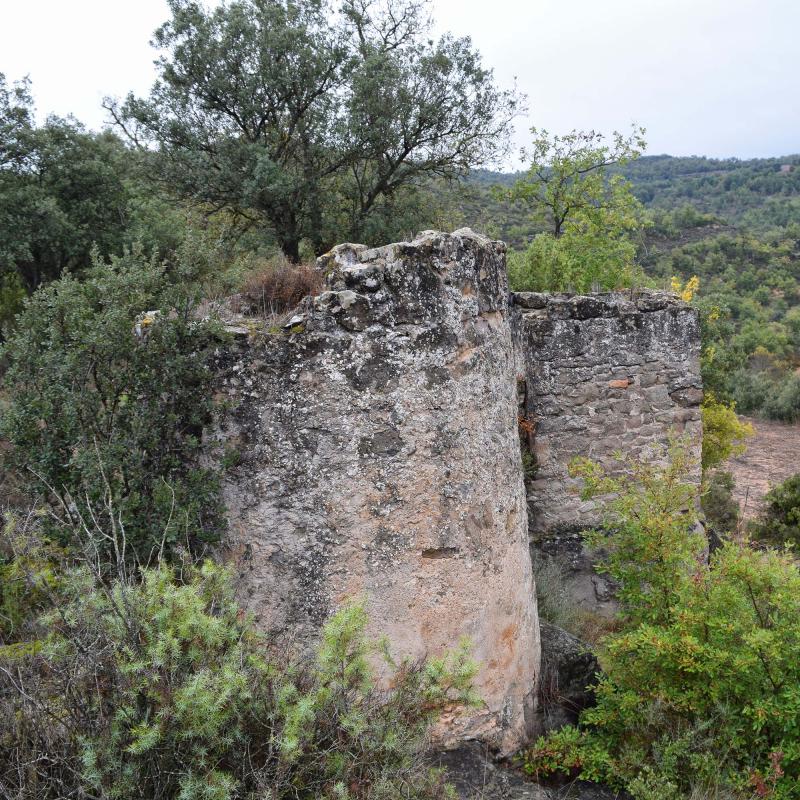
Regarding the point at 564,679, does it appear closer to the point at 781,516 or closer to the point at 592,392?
the point at 592,392

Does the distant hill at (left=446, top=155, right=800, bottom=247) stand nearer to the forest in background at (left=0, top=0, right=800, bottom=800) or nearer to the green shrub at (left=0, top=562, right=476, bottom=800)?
the forest in background at (left=0, top=0, right=800, bottom=800)

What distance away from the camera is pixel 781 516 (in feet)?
34.4

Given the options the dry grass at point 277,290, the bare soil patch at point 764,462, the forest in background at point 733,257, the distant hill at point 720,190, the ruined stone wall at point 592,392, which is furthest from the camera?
the distant hill at point 720,190

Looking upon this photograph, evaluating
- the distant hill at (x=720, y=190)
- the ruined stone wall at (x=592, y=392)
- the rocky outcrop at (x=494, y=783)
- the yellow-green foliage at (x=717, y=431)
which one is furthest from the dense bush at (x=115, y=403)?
the distant hill at (x=720, y=190)

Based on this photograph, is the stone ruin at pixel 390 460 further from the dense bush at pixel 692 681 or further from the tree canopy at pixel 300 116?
the tree canopy at pixel 300 116

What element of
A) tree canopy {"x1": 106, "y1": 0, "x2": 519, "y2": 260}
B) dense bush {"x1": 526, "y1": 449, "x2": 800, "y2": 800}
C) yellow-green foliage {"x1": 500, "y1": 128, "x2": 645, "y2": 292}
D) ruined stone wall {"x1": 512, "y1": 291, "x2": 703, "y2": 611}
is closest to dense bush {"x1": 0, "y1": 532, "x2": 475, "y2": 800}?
dense bush {"x1": 526, "y1": 449, "x2": 800, "y2": 800}

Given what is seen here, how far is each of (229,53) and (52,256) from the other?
469cm

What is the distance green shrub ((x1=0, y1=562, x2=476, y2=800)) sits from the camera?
2275 mm

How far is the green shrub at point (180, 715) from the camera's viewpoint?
2275 millimetres

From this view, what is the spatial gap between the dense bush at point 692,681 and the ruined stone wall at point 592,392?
230cm

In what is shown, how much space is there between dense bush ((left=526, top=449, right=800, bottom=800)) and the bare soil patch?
8.69m

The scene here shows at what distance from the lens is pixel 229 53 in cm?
1133

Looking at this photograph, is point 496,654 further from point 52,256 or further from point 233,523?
point 52,256

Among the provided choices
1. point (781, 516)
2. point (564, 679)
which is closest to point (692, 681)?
point (564, 679)
